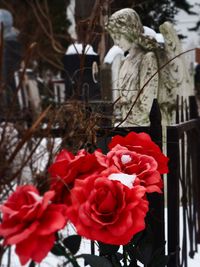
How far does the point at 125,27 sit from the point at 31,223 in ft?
11.1

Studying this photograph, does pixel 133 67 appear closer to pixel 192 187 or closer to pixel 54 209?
pixel 192 187

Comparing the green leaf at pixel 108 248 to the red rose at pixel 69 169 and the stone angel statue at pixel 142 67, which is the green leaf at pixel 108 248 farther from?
the stone angel statue at pixel 142 67

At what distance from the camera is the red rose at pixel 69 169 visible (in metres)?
1.27

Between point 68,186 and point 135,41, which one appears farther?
point 135,41

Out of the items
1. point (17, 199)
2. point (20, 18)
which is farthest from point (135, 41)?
point (20, 18)

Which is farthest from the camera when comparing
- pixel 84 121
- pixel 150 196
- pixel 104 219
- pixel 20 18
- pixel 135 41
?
pixel 20 18

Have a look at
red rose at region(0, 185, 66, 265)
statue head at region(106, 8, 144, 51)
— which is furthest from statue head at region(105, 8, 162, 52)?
red rose at region(0, 185, 66, 265)

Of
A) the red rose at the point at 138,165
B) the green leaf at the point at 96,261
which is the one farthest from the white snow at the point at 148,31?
the green leaf at the point at 96,261

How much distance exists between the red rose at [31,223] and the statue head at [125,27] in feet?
8.91

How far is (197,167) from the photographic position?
3725mm

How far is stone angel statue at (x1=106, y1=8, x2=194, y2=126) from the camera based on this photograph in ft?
13.5

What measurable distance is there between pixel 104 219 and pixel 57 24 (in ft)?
62.3

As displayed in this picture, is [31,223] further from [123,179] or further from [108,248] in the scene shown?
[108,248]

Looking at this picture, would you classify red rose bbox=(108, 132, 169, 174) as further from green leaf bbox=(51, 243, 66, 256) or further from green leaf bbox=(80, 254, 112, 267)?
green leaf bbox=(51, 243, 66, 256)
